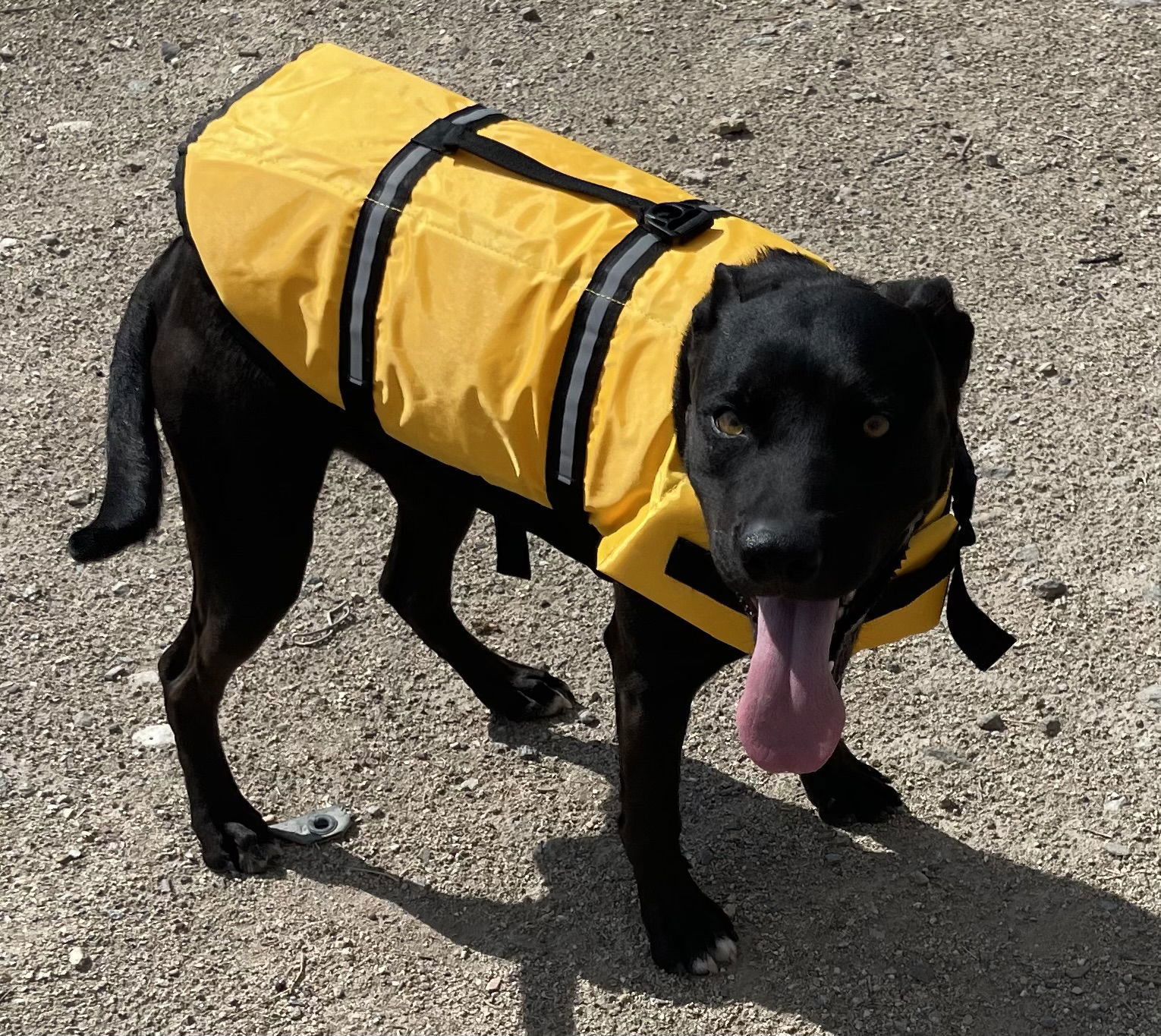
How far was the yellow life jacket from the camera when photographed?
297cm

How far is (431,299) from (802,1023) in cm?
178

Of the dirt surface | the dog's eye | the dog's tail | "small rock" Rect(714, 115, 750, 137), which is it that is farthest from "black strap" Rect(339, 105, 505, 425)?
"small rock" Rect(714, 115, 750, 137)

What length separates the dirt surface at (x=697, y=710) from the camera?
3434 mm

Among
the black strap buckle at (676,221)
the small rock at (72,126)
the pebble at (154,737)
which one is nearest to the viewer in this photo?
the black strap buckle at (676,221)

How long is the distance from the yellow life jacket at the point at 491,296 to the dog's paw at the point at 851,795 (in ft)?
2.23

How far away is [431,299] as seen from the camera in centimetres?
311

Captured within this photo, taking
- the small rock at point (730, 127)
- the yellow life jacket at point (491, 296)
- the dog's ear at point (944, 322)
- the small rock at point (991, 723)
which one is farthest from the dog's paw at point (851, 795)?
the small rock at point (730, 127)

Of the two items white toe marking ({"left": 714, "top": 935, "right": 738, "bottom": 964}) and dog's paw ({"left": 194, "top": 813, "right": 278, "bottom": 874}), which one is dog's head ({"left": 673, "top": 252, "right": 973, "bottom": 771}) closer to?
white toe marking ({"left": 714, "top": 935, "right": 738, "bottom": 964})

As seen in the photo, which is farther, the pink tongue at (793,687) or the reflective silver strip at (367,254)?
the reflective silver strip at (367,254)

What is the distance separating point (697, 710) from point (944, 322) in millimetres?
1622

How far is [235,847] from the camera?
371 cm

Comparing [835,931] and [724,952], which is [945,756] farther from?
[724,952]

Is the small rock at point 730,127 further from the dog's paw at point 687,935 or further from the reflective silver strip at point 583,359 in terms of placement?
the dog's paw at point 687,935

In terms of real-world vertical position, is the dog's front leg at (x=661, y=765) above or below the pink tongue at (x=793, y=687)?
below
